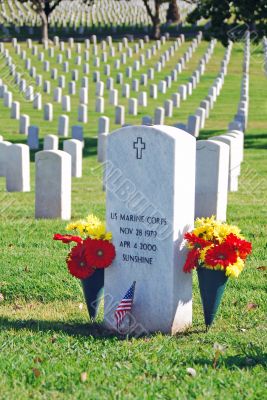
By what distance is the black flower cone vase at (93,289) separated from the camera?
8.20 metres

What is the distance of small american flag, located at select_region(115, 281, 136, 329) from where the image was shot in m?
7.76

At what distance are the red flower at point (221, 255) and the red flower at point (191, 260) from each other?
0.11 m

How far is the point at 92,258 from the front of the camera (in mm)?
7918

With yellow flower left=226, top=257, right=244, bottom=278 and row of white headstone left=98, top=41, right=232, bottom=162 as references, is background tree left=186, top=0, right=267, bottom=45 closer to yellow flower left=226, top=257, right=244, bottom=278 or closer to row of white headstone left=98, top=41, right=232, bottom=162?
row of white headstone left=98, top=41, right=232, bottom=162

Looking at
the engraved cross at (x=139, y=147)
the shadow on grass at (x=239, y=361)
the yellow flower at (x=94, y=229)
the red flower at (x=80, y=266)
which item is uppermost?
the engraved cross at (x=139, y=147)

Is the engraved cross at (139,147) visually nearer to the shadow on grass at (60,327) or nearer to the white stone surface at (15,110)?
the shadow on grass at (60,327)

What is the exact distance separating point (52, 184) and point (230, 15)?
1464 cm

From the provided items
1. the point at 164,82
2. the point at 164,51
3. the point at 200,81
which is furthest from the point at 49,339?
the point at 164,51

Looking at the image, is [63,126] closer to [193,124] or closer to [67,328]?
[193,124]

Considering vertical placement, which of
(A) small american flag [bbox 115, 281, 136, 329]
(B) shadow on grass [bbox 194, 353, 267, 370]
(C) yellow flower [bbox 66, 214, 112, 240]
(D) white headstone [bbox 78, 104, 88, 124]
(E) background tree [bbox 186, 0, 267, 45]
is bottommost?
(D) white headstone [bbox 78, 104, 88, 124]

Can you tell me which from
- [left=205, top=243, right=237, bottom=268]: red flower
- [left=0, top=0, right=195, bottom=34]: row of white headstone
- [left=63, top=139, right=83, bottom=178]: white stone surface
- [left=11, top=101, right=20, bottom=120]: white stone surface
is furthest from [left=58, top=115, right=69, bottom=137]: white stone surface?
[left=0, top=0, right=195, bottom=34]: row of white headstone

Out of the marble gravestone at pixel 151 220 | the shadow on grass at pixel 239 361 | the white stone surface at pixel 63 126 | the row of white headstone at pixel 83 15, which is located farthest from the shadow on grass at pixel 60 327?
the row of white headstone at pixel 83 15

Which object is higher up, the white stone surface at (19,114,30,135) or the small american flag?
the small american flag

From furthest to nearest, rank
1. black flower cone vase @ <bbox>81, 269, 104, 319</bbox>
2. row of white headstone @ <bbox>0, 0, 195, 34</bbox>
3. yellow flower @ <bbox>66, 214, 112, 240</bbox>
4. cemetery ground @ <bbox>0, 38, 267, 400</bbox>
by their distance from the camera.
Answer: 1. row of white headstone @ <bbox>0, 0, 195, 34</bbox>
2. black flower cone vase @ <bbox>81, 269, 104, 319</bbox>
3. yellow flower @ <bbox>66, 214, 112, 240</bbox>
4. cemetery ground @ <bbox>0, 38, 267, 400</bbox>
